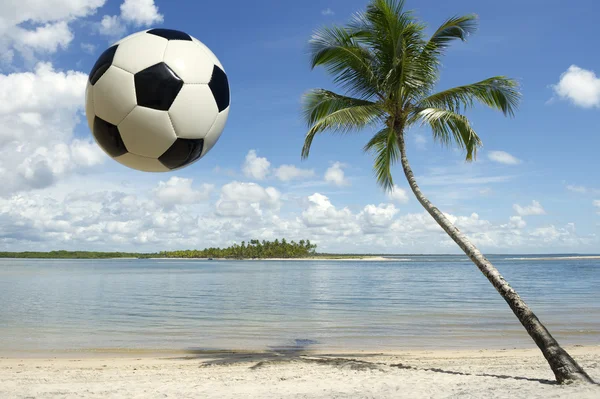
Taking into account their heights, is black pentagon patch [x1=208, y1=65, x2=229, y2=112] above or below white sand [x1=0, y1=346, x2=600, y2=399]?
above

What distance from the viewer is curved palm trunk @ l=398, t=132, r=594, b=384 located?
23.1ft

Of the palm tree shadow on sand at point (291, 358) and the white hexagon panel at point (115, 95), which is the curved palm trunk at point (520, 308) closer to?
the palm tree shadow on sand at point (291, 358)

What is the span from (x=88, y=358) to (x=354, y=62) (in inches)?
328

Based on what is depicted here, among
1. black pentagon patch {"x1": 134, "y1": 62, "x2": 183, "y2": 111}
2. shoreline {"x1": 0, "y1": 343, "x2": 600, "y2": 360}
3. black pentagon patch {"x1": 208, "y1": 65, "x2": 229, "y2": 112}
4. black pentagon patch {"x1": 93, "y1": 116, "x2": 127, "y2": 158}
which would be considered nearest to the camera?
black pentagon patch {"x1": 134, "y1": 62, "x2": 183, "y2": 111}

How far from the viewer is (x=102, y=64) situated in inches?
207

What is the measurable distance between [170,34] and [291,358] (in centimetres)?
707

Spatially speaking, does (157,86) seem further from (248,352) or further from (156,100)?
(248,352)

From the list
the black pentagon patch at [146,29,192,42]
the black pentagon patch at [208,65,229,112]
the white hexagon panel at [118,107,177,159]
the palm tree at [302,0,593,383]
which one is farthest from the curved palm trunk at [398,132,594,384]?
the white hexagon panel at [118,107,177,159]

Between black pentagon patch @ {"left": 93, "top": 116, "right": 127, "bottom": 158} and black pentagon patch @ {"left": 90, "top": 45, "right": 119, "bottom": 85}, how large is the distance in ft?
Result: 1.39

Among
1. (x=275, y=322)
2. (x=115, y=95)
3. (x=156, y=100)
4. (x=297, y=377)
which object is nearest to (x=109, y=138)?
(x=115, y=95)

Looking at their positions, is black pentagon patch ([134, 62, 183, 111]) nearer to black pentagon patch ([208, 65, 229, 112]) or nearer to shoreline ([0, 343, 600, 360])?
black pentagon patch ([208, 65, 229, 112])

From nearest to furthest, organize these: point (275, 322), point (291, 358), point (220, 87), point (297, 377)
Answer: point (220, 87) → point (297, 377) → point (291, 358) → point (275, 322)

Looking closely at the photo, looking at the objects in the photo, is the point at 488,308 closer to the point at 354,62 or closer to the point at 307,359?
the point at 307,359

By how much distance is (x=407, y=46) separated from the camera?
9.78 metres
